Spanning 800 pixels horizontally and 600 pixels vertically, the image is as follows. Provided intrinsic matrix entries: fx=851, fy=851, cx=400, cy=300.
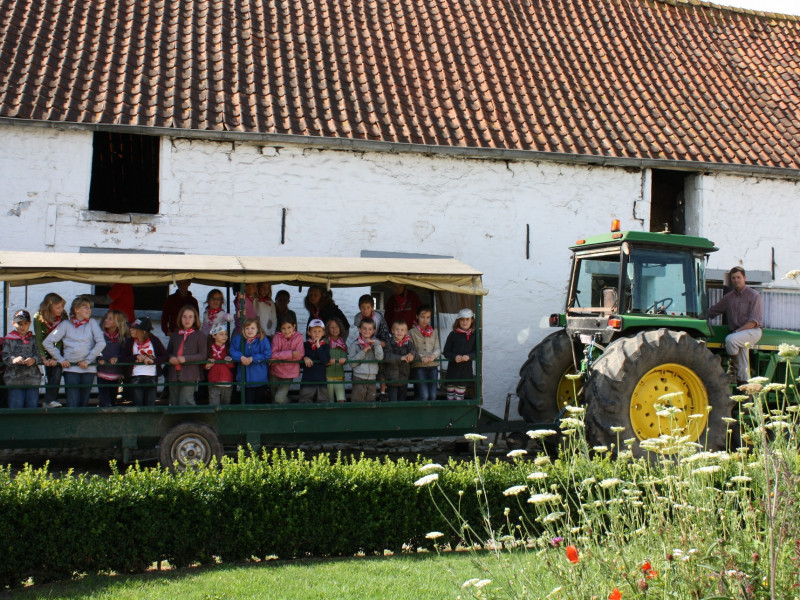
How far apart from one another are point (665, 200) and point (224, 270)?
8.26 metres

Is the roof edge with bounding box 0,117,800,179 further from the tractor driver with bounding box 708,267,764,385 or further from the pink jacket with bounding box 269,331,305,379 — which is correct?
the pink jacket with bounding box 269,331,305,379

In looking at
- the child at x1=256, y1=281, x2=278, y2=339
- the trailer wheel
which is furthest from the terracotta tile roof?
the trailer wheel

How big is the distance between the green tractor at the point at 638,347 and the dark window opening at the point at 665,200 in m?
4.46

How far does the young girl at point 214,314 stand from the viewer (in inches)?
331

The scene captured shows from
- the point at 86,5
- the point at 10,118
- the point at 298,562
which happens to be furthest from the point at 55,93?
the point at 298,562

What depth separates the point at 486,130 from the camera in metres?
11.6

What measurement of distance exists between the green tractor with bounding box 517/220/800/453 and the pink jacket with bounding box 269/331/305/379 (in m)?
2.56

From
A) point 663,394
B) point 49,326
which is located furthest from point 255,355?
point 663,394

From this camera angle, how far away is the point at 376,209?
36.6 feet

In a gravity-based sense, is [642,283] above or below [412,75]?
below

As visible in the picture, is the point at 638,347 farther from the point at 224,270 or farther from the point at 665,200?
the point at 665,200

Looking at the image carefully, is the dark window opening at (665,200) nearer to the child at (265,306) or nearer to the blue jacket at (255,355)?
the child at (265,306)

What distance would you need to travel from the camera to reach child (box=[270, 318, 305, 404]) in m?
7.92

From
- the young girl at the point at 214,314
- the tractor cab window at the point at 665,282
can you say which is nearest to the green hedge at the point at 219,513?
the young girl at the point at 214,314
